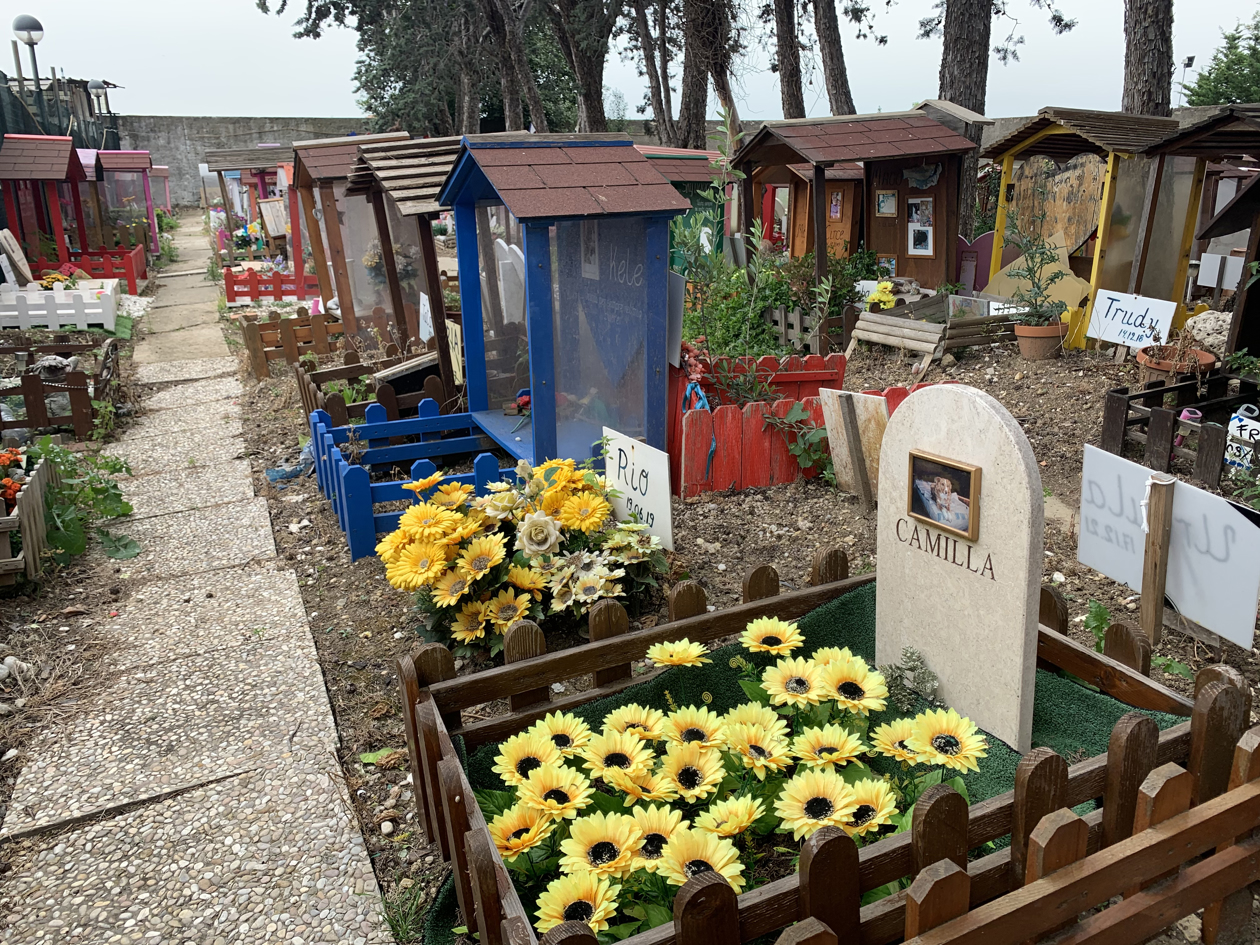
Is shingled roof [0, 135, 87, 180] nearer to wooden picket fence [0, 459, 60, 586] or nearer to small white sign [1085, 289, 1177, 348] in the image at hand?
wooden picket fence [0, 459, 60, 586]

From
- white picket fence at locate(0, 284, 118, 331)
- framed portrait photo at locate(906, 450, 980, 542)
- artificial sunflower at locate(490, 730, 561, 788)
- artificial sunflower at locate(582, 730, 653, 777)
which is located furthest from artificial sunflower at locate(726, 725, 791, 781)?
white picket fence at locate(0, 284, 118, 331)

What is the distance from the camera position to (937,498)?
2.57 m

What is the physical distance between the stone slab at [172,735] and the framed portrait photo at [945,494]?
2.29 meters

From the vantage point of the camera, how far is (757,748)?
7.97 ft

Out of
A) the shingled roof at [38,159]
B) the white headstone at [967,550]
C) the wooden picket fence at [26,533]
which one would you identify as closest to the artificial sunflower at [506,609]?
the white headstone at [967,550]

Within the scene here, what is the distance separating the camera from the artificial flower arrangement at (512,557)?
11.8 feet

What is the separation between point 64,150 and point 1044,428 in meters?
19.9

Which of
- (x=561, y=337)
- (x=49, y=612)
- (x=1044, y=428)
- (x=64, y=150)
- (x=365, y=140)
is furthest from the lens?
(x=64, y=150)

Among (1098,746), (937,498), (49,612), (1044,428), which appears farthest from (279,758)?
(1044,428)

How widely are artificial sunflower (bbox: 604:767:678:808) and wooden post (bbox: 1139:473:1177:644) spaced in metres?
1.67

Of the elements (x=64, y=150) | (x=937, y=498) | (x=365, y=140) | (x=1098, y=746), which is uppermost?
(x=64, y=150)

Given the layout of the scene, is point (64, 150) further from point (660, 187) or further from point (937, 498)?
point (937, 498)

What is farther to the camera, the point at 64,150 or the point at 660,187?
the point at 64,150

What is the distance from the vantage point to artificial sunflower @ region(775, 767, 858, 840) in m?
2.08
